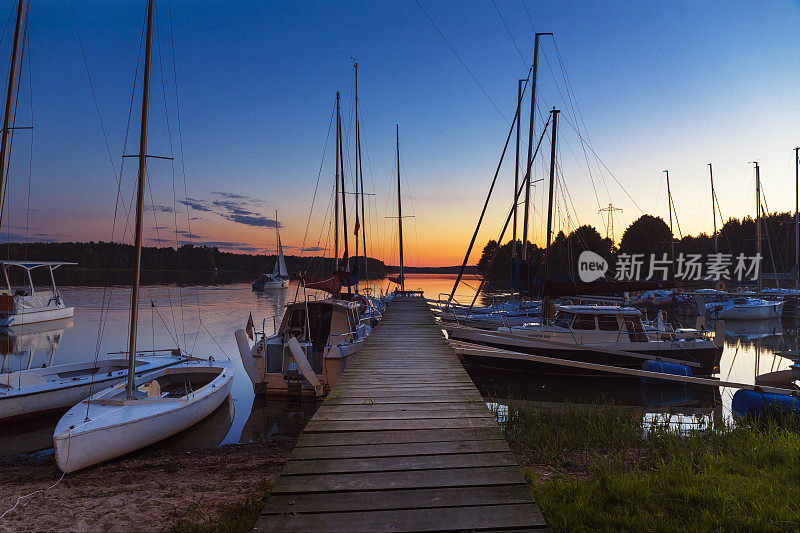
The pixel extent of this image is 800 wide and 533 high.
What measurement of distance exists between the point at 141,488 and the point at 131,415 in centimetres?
234

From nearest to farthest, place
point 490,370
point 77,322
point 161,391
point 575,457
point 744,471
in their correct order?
point 744,471 → point 575,457 → point 161,391 → point 490,370 → point 77,322

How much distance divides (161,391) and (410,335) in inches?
297

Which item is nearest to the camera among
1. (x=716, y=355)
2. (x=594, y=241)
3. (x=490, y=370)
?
(x=716, y=355)

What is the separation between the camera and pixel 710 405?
536 inches

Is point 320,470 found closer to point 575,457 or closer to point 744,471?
point 575,457

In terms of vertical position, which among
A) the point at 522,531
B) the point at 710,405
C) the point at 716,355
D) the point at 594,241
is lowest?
the point at 710,405

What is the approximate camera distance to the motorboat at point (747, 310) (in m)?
36.9

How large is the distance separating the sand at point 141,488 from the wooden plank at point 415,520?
211cm

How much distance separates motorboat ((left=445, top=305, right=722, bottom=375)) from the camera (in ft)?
53.1

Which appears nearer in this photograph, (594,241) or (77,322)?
(77,322)

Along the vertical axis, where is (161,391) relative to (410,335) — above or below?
below

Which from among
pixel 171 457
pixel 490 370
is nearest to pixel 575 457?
pixel 171 457

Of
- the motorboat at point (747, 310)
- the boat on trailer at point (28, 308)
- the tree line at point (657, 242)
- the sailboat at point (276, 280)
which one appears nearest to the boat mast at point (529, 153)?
the motorboat at point (747, 310)

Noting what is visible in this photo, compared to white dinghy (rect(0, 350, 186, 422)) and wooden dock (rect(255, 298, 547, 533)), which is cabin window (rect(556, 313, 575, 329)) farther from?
white dinghy (rect(0, 350, 186, 422))
